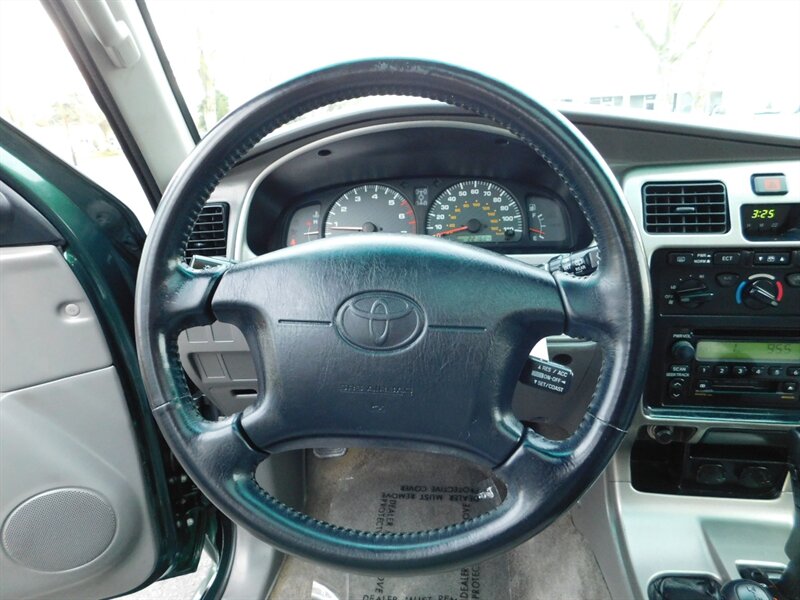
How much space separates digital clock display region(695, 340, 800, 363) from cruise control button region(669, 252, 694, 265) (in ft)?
0.62

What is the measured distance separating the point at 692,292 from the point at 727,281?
0.08 m

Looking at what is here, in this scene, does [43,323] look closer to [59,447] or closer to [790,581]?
[59,447]

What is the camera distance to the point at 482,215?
1521mm

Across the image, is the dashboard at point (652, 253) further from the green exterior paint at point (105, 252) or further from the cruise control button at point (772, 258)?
the green exterior paint at point (105, 252)

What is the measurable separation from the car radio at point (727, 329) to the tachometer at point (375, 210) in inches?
23.7

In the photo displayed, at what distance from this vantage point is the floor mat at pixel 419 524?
172cm

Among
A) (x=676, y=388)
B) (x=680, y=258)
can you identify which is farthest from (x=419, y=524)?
(x=680, y=258)

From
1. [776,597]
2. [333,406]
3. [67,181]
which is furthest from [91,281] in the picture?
[776,597]

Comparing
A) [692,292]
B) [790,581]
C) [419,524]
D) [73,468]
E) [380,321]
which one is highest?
[380,321]

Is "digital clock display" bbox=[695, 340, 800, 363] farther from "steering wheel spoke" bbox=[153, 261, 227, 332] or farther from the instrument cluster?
"steering wheel spoke" bbox=[153, 261, 227, 332]

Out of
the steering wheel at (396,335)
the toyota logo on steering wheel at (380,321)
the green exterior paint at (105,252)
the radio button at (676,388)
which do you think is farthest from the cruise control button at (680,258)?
the green exterior paint at (105,252)

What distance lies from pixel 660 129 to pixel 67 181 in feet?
4.30

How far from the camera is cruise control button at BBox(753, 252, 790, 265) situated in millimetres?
1255

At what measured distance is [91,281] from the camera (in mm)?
1305
